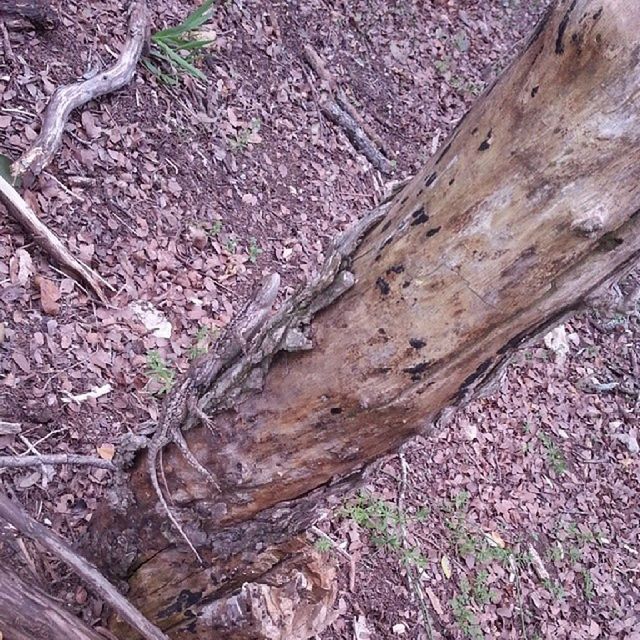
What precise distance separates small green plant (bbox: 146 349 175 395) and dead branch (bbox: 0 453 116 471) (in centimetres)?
63

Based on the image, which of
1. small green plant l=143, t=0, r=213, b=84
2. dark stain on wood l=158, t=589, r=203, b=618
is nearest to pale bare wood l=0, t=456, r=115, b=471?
dark stain on wood l=158, t=589, r=203, b=618

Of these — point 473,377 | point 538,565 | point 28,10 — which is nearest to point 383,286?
point 473,377

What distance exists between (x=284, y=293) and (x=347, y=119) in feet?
6.29

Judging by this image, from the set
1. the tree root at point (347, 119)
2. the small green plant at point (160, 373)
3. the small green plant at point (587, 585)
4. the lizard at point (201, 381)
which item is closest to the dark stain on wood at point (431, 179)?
the lizard at point (201, 381)

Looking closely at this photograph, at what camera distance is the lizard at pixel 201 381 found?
1980 millimetres

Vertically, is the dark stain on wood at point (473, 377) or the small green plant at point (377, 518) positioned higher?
the dark stain on wood at point (473, 377)

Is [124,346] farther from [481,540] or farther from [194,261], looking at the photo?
[481,540]

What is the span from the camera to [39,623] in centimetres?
212

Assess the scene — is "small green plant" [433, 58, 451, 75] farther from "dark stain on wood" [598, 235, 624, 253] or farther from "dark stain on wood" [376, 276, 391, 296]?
"dark stain on wood" [598, 235, 624, 253]

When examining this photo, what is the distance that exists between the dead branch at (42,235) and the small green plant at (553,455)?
3.34 m

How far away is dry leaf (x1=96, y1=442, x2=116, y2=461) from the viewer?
307 centimetres

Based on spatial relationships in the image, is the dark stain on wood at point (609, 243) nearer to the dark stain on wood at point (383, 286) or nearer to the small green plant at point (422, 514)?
the dark stain on wood at point (383, 286)

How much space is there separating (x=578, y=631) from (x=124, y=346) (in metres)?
3.26

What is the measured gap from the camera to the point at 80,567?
2.20 meters
